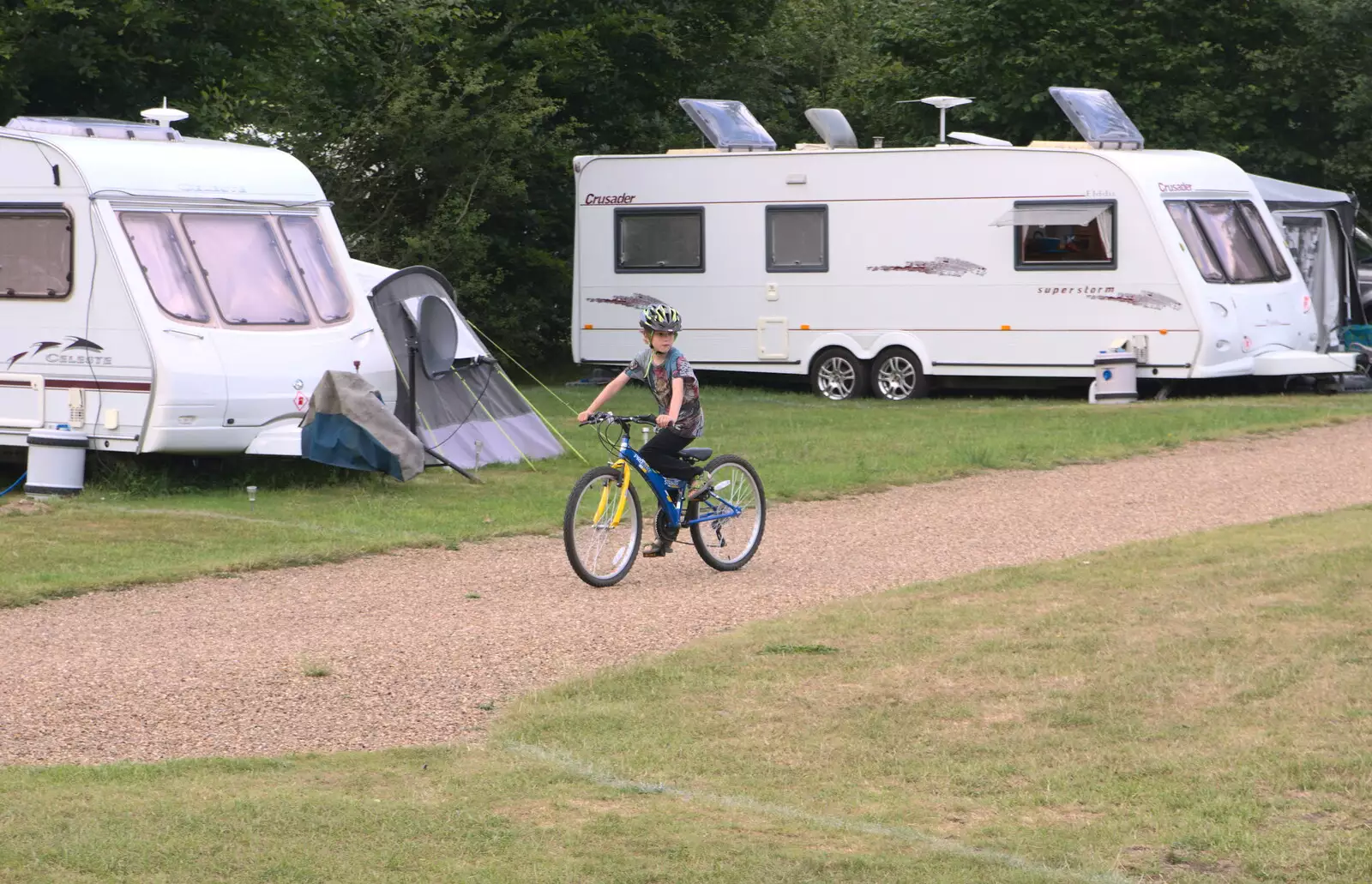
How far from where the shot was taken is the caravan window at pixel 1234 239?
2016 centimetres

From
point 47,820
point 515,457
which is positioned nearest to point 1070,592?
point 47,820

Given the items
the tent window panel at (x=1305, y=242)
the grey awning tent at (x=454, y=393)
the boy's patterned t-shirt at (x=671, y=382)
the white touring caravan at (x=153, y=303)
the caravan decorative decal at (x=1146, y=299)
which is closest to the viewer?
the boy's patterned t-shirt at (x=671, y=382)

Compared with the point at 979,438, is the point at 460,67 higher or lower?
higher

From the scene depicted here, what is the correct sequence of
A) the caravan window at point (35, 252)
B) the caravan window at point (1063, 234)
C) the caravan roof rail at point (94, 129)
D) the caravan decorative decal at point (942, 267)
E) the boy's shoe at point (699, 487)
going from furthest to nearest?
the caravan decorative decal at point (942, 267), the caravan window at point (1063, 234), the caravan roof rail at point (94, 129), the caravan window at point (35, 252), the boy's shoe at point (699, 487)

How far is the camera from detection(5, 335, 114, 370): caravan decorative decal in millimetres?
13438

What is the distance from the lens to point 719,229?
22.1 meters

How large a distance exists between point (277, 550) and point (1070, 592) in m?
4.45

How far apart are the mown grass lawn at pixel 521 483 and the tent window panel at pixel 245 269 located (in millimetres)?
1159

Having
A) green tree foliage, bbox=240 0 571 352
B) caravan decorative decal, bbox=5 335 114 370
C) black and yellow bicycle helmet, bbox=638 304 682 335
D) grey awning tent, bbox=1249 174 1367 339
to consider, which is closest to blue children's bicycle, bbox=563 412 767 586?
black and yellow bicycle helmet, bbox=638 304 682 335

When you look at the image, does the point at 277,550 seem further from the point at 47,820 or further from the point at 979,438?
the point at 979,438

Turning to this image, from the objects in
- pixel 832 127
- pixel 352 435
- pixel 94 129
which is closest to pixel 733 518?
pixel 352 435

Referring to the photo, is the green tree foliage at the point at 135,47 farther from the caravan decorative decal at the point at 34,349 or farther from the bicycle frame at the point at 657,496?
the bicycle frame at the point at 657,496

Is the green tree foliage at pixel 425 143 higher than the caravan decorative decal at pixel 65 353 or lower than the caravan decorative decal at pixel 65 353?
higher

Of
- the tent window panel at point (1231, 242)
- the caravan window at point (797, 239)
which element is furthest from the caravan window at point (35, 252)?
the tent window panel at point (1231, 242)
